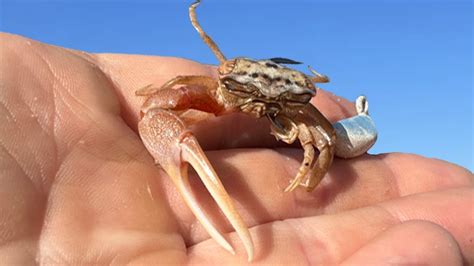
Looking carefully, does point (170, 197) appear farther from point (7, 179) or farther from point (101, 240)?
point (7, 179)

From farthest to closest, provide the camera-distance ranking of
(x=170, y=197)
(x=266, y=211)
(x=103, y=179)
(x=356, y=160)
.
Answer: (x=356, y=160) → (x=266, y=211) → (x=170, y=197) → (x=103, y=179)

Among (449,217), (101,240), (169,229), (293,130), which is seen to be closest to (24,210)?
(101,240)

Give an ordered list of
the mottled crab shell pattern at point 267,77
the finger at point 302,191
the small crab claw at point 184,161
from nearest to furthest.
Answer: the small crab claw at point 184,161 < the finger at point 302,191 < the mottled crab shell pattern at point 267,77


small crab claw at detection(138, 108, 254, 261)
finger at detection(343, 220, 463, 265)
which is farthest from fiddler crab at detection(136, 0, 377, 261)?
finger at detection(343, 220, 463, 265)

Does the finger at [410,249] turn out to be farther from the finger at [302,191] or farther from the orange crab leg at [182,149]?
the finger at [302,191]

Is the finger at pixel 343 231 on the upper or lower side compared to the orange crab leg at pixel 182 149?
lower

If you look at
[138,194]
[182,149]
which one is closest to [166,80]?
[182,149]

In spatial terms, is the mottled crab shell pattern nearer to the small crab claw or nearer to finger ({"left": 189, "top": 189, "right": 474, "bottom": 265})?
the small crab claw

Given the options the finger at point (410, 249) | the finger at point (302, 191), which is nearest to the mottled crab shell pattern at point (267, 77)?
the finger at point (302, 191)
